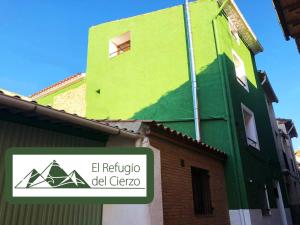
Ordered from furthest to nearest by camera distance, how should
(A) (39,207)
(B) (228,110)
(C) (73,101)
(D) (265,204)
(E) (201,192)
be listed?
(C) (73,101) < (D) (265,204) < (B) (228,110) < (E) (201,192) < (A) (39,207)

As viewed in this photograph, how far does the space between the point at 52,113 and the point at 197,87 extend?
7.06 meters

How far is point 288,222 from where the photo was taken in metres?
13.0

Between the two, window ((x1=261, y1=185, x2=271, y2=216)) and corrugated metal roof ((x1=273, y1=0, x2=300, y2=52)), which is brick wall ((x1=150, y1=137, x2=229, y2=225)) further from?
window ((x1=261, y1=185, x2=271, y2=216))

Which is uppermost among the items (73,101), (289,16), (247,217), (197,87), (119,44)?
(119,44)

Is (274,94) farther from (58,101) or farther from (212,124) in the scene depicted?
(58,101)

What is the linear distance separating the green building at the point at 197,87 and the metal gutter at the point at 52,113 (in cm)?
513

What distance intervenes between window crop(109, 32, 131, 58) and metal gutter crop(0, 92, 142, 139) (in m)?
8.15

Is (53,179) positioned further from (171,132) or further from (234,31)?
(234,31)

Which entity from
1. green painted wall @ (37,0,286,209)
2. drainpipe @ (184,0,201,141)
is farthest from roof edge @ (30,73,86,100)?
drainpipe @ (184,0,201,141)

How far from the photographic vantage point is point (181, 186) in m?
6.43

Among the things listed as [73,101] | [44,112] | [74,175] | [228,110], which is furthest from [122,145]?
[73,101]

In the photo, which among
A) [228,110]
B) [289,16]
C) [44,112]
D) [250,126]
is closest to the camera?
[289,16]

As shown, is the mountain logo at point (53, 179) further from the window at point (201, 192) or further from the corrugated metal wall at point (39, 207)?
the window at point (201, 192)

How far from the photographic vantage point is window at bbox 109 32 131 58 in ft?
41.4
